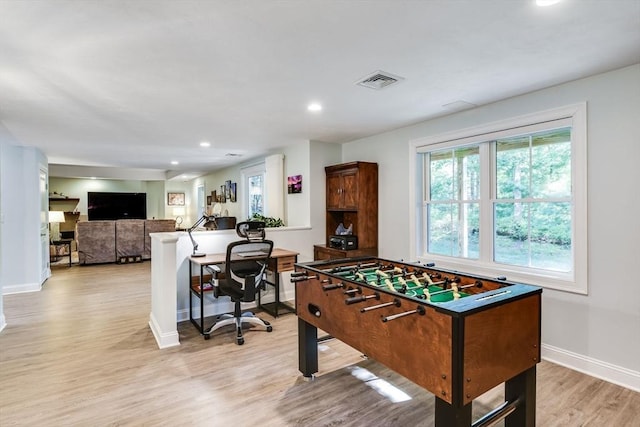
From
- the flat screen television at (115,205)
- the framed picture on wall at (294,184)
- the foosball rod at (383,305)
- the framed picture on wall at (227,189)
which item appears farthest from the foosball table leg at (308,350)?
the flat screen television at (115,205)

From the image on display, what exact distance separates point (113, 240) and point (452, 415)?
8.35m

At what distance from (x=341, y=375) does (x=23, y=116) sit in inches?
164

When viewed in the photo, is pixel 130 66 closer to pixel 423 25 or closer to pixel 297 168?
pixel 423 25

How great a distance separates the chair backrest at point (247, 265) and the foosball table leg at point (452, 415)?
223cm

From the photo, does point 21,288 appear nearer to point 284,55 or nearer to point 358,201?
point 358,201

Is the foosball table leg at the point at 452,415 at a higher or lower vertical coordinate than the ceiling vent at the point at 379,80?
lower

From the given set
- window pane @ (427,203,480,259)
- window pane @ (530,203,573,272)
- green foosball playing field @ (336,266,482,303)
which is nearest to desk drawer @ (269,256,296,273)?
green foosball playing field @ (336,266,482,303)

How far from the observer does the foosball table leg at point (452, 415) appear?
1526 millimetres

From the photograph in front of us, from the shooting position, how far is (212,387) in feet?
8.25

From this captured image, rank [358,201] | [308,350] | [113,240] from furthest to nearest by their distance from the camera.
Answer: [113,240] → [358,201] → [308,350]

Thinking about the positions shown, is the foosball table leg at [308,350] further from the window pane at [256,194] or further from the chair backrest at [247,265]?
the window pane at [256,194]

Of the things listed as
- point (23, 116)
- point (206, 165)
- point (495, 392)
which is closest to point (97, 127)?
point (23, 116)

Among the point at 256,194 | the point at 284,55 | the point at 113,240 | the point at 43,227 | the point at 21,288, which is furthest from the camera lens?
the point at 113,240

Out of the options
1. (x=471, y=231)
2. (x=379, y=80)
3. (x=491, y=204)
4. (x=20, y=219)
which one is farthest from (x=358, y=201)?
(x=20, y=219)
